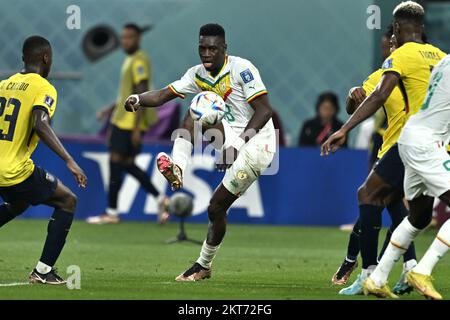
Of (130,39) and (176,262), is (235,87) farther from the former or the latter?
(130,39)

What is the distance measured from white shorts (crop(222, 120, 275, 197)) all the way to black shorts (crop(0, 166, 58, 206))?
164 cm

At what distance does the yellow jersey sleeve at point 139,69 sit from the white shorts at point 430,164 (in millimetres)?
8819

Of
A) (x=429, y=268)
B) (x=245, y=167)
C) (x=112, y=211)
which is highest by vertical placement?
(x=245, y=167)

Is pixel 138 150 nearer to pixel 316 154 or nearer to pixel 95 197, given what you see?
pixel 95 197

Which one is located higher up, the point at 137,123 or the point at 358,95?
the point at 358,95

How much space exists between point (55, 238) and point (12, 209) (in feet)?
1.71

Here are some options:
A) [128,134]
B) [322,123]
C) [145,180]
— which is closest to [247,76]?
[145,180]

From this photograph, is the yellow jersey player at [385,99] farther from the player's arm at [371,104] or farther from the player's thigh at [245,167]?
the player's thigh at [245,167]

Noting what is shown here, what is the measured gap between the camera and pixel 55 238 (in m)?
9.96

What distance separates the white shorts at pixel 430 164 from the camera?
8.75 meters

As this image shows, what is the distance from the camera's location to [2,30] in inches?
871

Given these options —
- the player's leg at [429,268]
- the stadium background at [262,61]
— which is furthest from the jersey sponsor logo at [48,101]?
the stadium background at [262,61]

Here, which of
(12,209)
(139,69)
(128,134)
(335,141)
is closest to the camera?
(335,141)
